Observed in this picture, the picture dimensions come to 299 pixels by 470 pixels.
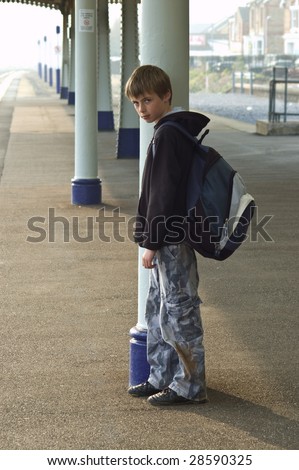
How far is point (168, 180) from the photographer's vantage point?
5004 millimetres

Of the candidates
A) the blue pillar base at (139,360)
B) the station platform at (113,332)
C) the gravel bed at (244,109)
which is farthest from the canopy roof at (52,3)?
the blue pillar base at (139,360)

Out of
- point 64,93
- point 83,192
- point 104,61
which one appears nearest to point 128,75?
point 104,61

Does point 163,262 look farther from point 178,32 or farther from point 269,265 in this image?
point 269,265

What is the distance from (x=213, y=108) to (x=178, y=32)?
37110 mm

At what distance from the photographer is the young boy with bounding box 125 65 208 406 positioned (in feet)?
16.5

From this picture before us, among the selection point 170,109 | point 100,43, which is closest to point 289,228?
point 170,109

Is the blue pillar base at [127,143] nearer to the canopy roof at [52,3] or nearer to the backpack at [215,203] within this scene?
the backpack at [215,203]

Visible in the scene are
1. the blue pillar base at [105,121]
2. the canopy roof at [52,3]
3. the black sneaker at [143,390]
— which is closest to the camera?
the black sneaker at [143,390]

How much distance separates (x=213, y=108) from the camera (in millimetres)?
42406

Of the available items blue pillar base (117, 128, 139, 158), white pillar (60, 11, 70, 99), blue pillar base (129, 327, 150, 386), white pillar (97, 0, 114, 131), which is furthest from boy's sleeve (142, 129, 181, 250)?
white pillar (60, 11, 70, 99)

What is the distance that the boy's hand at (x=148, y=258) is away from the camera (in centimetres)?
520

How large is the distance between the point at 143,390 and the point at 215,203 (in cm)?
104

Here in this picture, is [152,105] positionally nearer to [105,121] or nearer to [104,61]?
[104,61]

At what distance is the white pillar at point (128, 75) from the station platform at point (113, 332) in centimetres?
551
